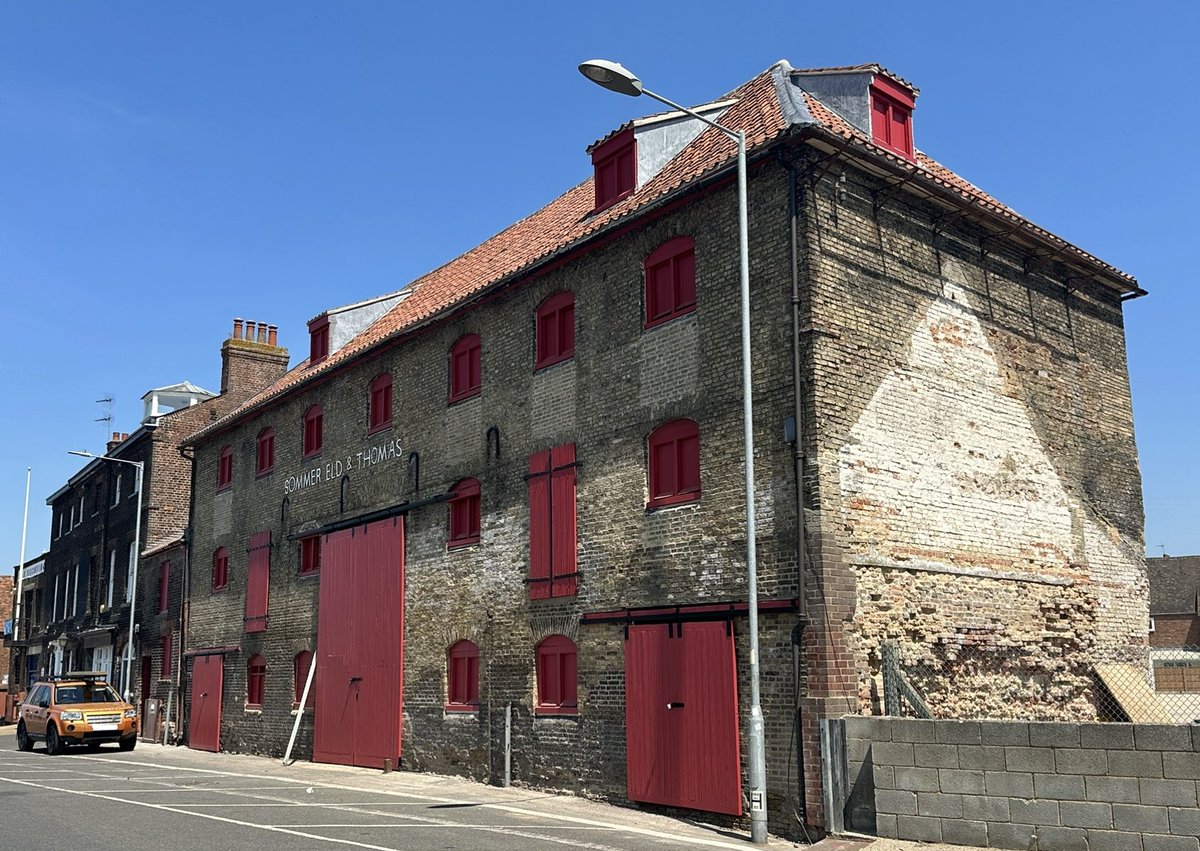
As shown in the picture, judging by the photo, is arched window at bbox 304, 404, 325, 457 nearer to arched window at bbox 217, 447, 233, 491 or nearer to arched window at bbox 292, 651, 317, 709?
arched window at bbox 292, 651, 317, 709

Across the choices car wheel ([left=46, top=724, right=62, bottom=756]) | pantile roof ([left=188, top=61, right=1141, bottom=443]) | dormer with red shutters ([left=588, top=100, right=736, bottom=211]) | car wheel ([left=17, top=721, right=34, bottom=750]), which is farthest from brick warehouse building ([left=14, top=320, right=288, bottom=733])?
dormer with red shutters ([left=588, top=100, right=736, bottom=211])

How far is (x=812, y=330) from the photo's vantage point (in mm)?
13836

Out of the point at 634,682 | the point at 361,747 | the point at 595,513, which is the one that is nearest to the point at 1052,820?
the point at 634,682

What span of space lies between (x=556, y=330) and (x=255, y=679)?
13492mm

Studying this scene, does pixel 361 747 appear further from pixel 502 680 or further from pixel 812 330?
pixel 812 330

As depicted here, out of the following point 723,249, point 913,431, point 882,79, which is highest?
point 882,79

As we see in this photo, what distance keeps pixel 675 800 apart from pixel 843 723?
3042 millimetres

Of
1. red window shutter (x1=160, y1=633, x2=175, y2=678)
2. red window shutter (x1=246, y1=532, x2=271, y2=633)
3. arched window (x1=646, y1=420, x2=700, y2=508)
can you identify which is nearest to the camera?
arched window (x1=646, y1=420, x2=700, y2=508)

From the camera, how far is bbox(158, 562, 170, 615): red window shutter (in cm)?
3225

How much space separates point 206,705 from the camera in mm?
28234

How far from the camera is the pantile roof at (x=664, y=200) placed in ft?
50.7

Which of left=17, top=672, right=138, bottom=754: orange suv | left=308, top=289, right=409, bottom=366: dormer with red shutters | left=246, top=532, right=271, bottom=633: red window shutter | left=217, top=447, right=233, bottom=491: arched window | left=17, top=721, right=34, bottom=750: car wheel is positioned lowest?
left=17, top=721, right=34, bottom=750: car wheel

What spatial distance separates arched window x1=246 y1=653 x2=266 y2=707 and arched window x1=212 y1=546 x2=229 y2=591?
305 cm

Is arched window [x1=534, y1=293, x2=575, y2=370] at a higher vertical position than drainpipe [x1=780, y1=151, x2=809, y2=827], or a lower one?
higher
